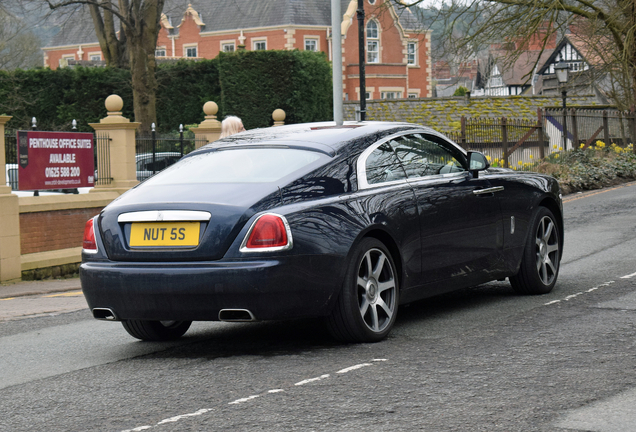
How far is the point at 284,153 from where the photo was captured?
6441 millimetres

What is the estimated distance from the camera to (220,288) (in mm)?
5547

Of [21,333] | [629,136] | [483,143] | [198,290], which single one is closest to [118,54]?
[483,143]

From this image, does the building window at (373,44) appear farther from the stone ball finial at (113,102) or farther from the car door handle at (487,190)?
the car door handle at (487,190)

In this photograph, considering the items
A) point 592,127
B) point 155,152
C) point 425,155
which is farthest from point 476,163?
point 592,127

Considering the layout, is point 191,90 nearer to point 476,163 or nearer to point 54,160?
point 54,160

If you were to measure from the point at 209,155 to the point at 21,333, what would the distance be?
8.06 feet

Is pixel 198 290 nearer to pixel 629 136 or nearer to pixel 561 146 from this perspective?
pixel 561 146

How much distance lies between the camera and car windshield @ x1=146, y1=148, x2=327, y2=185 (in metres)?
6.17

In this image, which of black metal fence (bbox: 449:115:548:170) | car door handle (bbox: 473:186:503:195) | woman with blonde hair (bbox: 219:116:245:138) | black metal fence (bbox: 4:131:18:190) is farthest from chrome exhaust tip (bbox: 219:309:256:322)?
black metal fence (bbox: 449:115:548:170)

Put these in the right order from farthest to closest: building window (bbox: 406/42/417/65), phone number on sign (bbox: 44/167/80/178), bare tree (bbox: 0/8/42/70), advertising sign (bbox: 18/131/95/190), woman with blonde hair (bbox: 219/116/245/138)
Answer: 1. bare tree (bbox: 0/8/42/70)
2. building window (bbox: 406/42/417/65)
3. phone number on sign (bbox: 44/167/80/178)
4. advertising sign (bbox: 18/131/95/190)
5. woman with blonde hair (bbox: 219/116/245/138)

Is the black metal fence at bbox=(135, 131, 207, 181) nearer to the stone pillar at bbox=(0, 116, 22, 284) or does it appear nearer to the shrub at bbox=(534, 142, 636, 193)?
the stone pillar at bbox=(0, 116, 22, 284)

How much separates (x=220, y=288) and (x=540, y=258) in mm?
3524

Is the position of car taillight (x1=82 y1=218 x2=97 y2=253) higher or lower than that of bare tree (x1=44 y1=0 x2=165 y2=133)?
lower

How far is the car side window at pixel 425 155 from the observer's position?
6891mm
